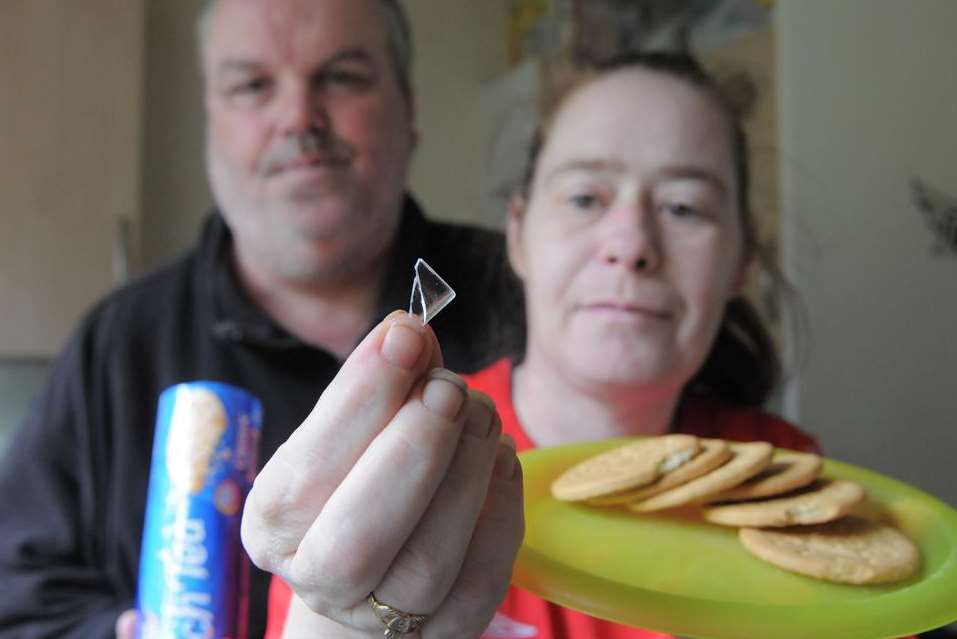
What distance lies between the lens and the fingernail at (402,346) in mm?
396

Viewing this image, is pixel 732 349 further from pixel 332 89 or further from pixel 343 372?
pixel 343 372

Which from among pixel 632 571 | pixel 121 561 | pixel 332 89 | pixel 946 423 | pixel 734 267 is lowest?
pixel 121 561

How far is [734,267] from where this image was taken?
996 millimetres

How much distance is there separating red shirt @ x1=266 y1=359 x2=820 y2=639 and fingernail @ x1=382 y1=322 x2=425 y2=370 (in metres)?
0.31

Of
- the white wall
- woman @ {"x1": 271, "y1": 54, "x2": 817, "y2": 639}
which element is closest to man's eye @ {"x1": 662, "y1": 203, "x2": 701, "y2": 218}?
woman @ {"x1": 271, "y1": 54, "x2": 817, "y2": 639}

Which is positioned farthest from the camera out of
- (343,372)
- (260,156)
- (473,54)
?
(473,54)

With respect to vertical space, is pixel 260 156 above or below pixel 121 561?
above

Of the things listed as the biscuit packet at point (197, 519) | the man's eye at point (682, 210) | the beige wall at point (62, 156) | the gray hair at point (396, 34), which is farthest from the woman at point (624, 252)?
the beige wall at point (62, 156)

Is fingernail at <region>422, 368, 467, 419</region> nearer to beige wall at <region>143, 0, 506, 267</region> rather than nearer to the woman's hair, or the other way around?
the woman's hair

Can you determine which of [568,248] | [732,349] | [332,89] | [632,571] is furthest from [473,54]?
[632,571]

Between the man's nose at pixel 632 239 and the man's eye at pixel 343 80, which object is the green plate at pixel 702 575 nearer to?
the man's nose at pixel 632 239

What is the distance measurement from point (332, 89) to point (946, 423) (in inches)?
56.9

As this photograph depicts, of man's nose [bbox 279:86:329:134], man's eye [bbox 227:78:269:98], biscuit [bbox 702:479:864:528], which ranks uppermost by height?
man's eye [bbox 227:78:269:98]

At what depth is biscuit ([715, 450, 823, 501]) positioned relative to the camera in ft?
2.37
